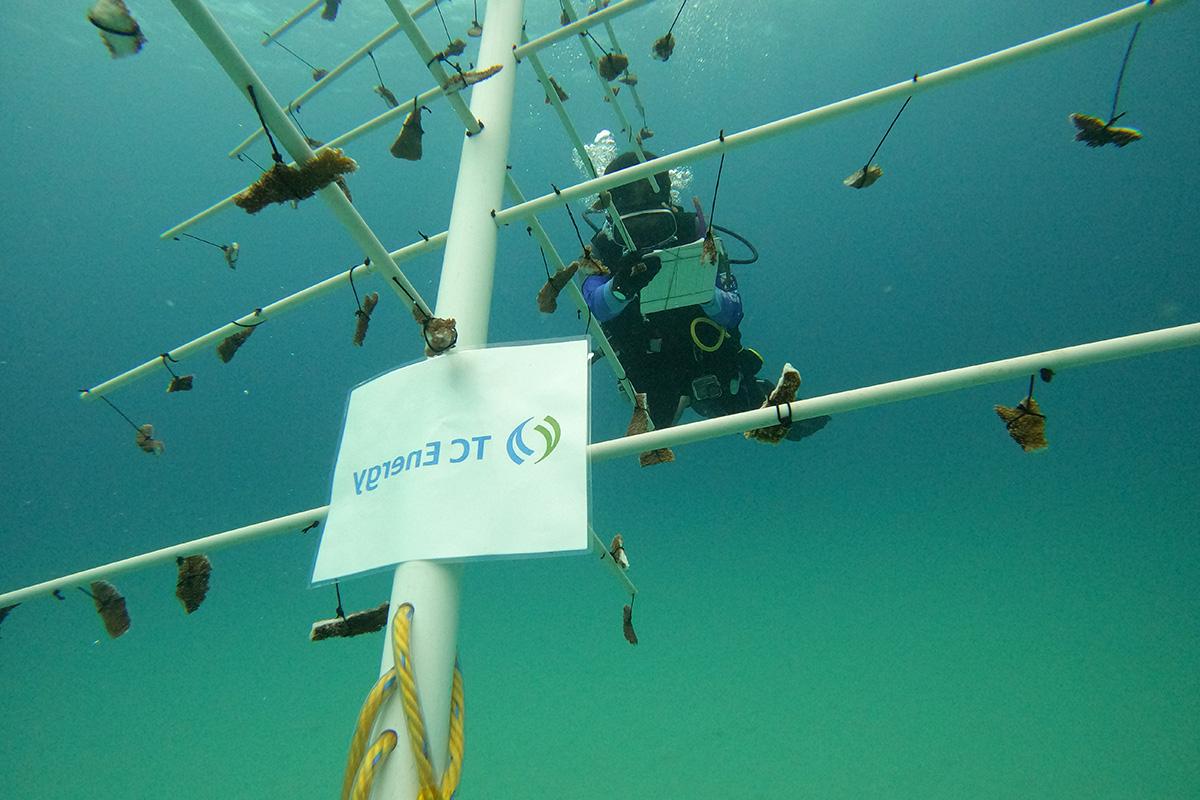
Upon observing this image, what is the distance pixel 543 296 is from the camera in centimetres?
151

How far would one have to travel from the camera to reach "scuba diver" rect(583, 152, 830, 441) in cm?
352

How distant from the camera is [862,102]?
1269 mm

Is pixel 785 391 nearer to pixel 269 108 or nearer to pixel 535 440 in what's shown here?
pixel 535 440

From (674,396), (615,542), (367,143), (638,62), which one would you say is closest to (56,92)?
(367,143)

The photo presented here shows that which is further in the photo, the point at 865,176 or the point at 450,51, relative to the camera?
the point at 865,176

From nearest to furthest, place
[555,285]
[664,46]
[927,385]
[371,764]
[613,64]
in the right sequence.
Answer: [371,764] < [927,385] < [555,285] < [613,64] < [664,46]

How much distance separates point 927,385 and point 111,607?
6.48ft

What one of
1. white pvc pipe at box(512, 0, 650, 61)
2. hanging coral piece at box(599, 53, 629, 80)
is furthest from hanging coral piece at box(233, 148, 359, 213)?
hanging coral piece at box(599, 53, 629, 80)

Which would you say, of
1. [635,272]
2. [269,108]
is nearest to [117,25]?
[269,108]

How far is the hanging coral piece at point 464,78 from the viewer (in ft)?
4.17

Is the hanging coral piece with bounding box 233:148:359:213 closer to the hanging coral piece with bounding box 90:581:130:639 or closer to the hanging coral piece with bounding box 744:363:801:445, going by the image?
the hanging coral piece with bounding box 744:363:801:445

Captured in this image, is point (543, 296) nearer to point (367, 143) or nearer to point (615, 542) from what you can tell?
point (615, 542)

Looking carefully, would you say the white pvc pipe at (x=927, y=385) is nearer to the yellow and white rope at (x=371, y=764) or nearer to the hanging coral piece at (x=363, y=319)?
the yellow and white rope at (x=371, y=764)

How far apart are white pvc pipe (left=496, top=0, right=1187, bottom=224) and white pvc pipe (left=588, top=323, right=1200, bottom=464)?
0.61 metres
